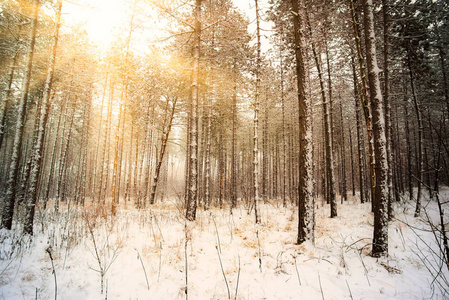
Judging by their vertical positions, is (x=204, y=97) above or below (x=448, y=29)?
below

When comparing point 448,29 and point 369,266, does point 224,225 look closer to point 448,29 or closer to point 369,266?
point 369,266

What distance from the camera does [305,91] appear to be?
232 inches

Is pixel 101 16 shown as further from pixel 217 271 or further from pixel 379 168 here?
pixel 379 168

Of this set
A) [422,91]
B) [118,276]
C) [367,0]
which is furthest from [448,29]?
[118,276]

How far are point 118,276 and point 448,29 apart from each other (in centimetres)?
2499

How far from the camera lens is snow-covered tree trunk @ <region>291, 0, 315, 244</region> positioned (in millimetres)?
5527

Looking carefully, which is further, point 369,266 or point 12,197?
point 12,197

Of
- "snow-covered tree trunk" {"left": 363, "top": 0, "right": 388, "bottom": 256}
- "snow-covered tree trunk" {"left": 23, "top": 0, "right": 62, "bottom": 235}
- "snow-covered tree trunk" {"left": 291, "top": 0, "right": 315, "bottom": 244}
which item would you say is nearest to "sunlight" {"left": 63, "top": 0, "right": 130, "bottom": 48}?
"snow-covered tree trunk" {"left": 23, "top": 0, "right": 62, "bottom": 235}

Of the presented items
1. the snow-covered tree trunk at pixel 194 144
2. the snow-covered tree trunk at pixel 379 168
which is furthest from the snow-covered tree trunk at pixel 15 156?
the snow-covered tree trunk at pixel 379 168

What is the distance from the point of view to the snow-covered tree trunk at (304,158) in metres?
5.53

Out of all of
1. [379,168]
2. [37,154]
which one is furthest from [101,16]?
[379,168]

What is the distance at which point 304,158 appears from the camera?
5.68 meters

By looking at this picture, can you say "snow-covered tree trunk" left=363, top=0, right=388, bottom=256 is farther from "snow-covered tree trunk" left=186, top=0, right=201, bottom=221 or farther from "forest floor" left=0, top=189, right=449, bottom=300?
"snow-covered tree trunk" left=186, top=0, right=201, bottom=221

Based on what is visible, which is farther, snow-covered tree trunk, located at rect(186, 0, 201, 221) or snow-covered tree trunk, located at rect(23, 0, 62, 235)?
snow-covered tree trunk, located at rect(186, 0, 201, 221)
